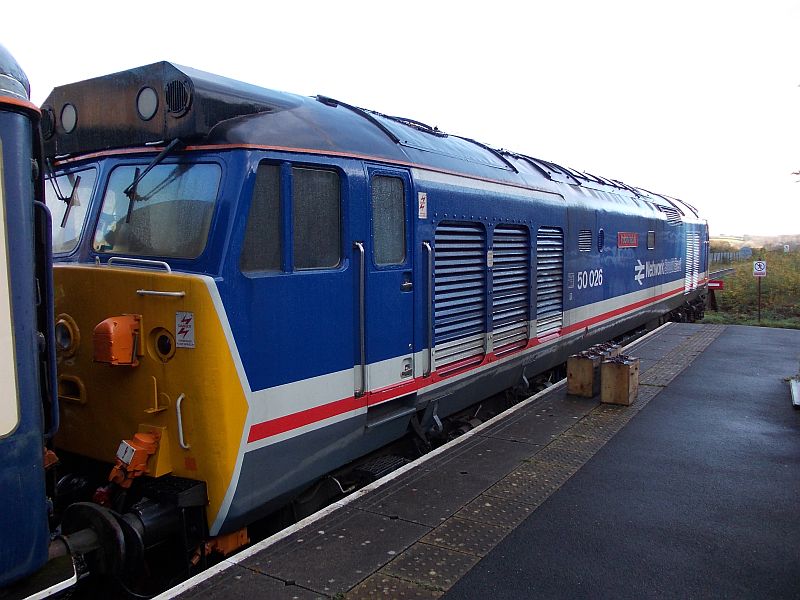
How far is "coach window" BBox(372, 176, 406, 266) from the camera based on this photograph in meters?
4.95

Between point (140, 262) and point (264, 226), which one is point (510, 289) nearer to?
point (264, 226)

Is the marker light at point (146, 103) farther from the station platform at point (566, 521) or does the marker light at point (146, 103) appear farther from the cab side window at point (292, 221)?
the station platform at point (566, 521)

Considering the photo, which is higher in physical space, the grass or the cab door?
the cab door

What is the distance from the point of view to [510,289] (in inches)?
280

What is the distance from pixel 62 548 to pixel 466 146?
17.5 feet

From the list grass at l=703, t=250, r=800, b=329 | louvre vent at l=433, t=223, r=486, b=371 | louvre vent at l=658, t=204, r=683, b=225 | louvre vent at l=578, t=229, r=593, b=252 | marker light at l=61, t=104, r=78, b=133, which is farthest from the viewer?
grass at l=703, t=250, r=800, b=329

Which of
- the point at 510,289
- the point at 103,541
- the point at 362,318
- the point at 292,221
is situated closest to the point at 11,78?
the point at 292,221

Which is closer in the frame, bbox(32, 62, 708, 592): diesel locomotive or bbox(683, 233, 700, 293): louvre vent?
bbox(32, 62, 708, 592): diesel locomotive

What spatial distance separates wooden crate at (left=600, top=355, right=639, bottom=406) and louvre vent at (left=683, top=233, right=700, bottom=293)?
10770mm

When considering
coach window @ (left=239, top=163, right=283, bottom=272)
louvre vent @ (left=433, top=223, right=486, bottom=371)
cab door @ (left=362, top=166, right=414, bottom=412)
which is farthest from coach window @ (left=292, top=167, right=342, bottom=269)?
louvre vent @ (left=433, top=223, right=486, bottom=371)

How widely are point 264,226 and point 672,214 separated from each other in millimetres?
13750

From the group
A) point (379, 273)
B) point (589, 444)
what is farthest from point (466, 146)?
point (589, 444)

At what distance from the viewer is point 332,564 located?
3824 millimetres

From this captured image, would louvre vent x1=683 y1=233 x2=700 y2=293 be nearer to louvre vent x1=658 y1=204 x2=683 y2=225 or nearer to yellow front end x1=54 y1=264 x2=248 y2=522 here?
louvre vent x1=658 y1=204 x2=683 y2=225
